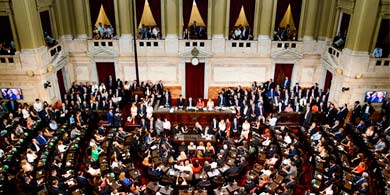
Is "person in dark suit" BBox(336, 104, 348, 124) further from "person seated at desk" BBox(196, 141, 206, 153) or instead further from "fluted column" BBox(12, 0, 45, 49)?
"fluted column" BBox(12, 0, 45, 49)

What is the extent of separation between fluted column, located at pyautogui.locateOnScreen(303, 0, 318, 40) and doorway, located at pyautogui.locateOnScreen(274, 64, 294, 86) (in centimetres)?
211

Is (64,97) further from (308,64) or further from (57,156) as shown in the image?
(308,64)

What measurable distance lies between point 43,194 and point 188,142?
6.60 m

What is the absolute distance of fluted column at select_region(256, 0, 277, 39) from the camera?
20.2 m

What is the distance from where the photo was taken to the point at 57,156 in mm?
13977

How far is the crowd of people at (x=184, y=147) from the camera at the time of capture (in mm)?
12664

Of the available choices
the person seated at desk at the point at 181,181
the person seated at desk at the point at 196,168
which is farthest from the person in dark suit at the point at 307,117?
the person seated at desk at the point at 181,181

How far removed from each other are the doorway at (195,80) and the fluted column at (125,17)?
14.3 feet

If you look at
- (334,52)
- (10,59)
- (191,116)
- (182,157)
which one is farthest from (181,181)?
(334,52)

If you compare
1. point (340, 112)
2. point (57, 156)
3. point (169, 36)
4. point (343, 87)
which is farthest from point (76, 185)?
point (343, 87)

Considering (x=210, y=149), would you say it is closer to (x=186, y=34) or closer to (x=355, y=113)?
(x=355, y=113)

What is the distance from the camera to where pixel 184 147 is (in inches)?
606

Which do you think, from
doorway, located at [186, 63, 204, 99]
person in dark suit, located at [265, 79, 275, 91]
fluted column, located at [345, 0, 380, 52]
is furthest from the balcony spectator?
doorway, located at [186, 63, 204, 99]

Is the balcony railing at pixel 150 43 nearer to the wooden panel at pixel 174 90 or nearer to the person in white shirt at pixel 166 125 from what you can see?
the wooden panel at pixel 174 90
